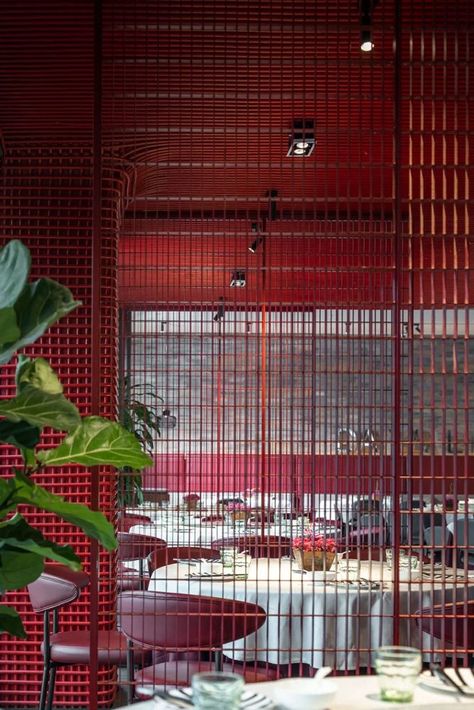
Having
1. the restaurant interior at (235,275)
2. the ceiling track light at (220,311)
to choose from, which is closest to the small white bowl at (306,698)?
the restaurant interior at (235,275)

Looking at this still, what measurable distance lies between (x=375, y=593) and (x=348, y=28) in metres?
2.58

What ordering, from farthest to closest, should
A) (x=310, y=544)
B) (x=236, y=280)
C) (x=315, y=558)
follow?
1. (x=310, y=544)
2. (x=315, y=558)
3. (x=236, y=280)

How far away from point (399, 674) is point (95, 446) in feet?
3.43

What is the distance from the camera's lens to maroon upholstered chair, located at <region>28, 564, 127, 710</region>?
188 inches

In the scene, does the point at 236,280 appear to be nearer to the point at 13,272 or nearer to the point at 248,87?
the point at 248,87

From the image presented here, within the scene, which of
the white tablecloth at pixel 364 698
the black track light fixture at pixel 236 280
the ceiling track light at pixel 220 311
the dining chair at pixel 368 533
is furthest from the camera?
the ceiling track light at pixel 220 311

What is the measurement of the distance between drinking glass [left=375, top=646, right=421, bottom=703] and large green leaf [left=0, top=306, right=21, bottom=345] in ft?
3.42

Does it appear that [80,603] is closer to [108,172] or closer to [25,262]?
[108,172]

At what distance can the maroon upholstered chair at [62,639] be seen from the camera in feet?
15.7

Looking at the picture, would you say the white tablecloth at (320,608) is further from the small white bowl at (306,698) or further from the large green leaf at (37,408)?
the small white bowl at (306,698)

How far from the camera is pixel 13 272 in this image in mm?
2416

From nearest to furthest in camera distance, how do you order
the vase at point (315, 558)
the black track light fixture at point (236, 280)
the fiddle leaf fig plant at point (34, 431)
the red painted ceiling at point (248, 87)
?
the fiddle leaf fig plant at point (34, 431)
the red painted ceiling at point (248, 87)
the black track light fixture at point (236, 280)
the vase at point (315, 558)

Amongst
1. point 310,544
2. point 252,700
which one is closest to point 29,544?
point 252,700

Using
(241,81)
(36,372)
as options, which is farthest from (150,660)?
(36,372)
